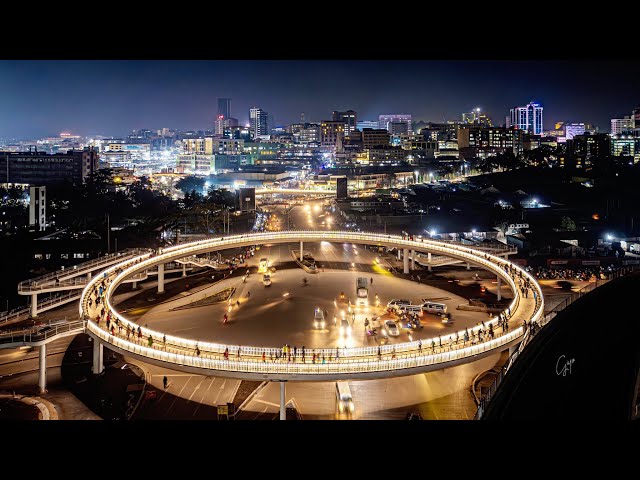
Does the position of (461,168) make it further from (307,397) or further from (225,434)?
(225,434)

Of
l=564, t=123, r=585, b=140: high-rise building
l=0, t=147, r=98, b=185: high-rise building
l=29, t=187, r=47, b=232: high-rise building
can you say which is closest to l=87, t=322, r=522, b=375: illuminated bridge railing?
l=29, t=187, r=47, b=232: high-rise building

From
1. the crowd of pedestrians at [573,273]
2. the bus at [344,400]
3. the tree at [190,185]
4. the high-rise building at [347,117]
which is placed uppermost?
the high-rise building at [347,117]

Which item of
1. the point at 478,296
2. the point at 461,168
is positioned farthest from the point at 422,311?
the point at 461,168

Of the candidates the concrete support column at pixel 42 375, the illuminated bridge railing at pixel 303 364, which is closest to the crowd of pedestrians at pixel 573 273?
the illuminated bridge railing at pixel 303 364

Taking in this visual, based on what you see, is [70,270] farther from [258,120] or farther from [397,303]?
[258,120]

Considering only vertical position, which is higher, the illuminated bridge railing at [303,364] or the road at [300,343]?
the illuminated bridge railing at [303,364]

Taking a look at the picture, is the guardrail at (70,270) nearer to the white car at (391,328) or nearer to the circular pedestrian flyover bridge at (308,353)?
the circular pedestrian flyover bridge at (308,353)

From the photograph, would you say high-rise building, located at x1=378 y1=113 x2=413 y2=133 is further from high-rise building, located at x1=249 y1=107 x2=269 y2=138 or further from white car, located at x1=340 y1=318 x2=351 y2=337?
white car, located at x1=340 y1=318 x2=351 y2=337
